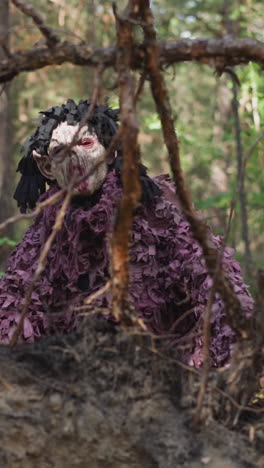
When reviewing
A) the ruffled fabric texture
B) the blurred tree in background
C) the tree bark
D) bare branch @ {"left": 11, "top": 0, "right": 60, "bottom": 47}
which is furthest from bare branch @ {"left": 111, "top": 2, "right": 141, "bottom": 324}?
the tree bark

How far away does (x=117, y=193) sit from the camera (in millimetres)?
2637

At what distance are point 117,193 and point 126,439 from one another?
131 cm

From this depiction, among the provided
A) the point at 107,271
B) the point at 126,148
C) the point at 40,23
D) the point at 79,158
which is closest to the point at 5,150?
the point at 79,158

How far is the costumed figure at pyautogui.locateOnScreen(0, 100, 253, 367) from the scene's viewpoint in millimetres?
2506

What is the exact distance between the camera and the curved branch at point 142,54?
5.12 feet

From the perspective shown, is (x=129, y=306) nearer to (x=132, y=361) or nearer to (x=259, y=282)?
(x=132, y=361)

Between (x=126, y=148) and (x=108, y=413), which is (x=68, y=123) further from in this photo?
(x=108, y=413)

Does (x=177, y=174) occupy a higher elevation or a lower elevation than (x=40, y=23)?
lower

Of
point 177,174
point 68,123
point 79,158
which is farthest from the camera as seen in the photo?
point 68,123

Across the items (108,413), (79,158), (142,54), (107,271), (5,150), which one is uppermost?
(5,150)

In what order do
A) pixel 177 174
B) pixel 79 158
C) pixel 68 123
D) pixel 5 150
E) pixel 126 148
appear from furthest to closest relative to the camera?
1. pixel 5 150
2. pixel 68 123
3. pixel 79 158
4. pixel 177 174
5. pixel 126 148

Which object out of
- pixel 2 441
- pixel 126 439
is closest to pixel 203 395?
pixel 126 439

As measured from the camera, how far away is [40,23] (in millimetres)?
1533

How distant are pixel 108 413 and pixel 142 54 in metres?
1.01
